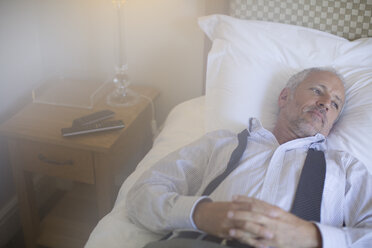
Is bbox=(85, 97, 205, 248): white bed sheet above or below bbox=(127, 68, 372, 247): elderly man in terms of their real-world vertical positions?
below

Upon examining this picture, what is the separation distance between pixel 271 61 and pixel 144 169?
0.61 meters

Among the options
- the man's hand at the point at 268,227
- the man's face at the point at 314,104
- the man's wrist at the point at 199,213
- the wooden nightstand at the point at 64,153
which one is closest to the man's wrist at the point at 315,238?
the man's hand at the point at 268,227

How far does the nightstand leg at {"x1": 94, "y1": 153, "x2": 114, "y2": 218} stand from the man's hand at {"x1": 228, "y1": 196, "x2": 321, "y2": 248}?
648 millimetres

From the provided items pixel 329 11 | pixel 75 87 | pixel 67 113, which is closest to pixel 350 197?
pixel 329 11

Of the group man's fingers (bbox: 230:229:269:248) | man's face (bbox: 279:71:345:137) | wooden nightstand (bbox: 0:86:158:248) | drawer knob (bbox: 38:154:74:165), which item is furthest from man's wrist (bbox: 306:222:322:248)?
drawer knob (bbox: 38:154:74:165)

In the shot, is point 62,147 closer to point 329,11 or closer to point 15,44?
point 15,44

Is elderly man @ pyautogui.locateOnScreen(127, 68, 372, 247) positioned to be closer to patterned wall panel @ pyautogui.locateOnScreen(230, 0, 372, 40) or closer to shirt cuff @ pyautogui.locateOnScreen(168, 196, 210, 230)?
shirt cuff @ pyautogui.locateOnScreen(168, 196, 210, 230)

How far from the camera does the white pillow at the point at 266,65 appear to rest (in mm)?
1402

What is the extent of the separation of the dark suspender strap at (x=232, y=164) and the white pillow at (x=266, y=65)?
181 millimetres

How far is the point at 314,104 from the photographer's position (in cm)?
128

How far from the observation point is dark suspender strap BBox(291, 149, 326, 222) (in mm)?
1032

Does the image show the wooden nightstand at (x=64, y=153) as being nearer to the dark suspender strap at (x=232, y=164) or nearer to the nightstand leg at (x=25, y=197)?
the nightstand leg at (x=25, y=197)

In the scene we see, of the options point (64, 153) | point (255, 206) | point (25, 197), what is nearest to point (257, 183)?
point (255, 206)

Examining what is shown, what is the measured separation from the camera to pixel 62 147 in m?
1.48
